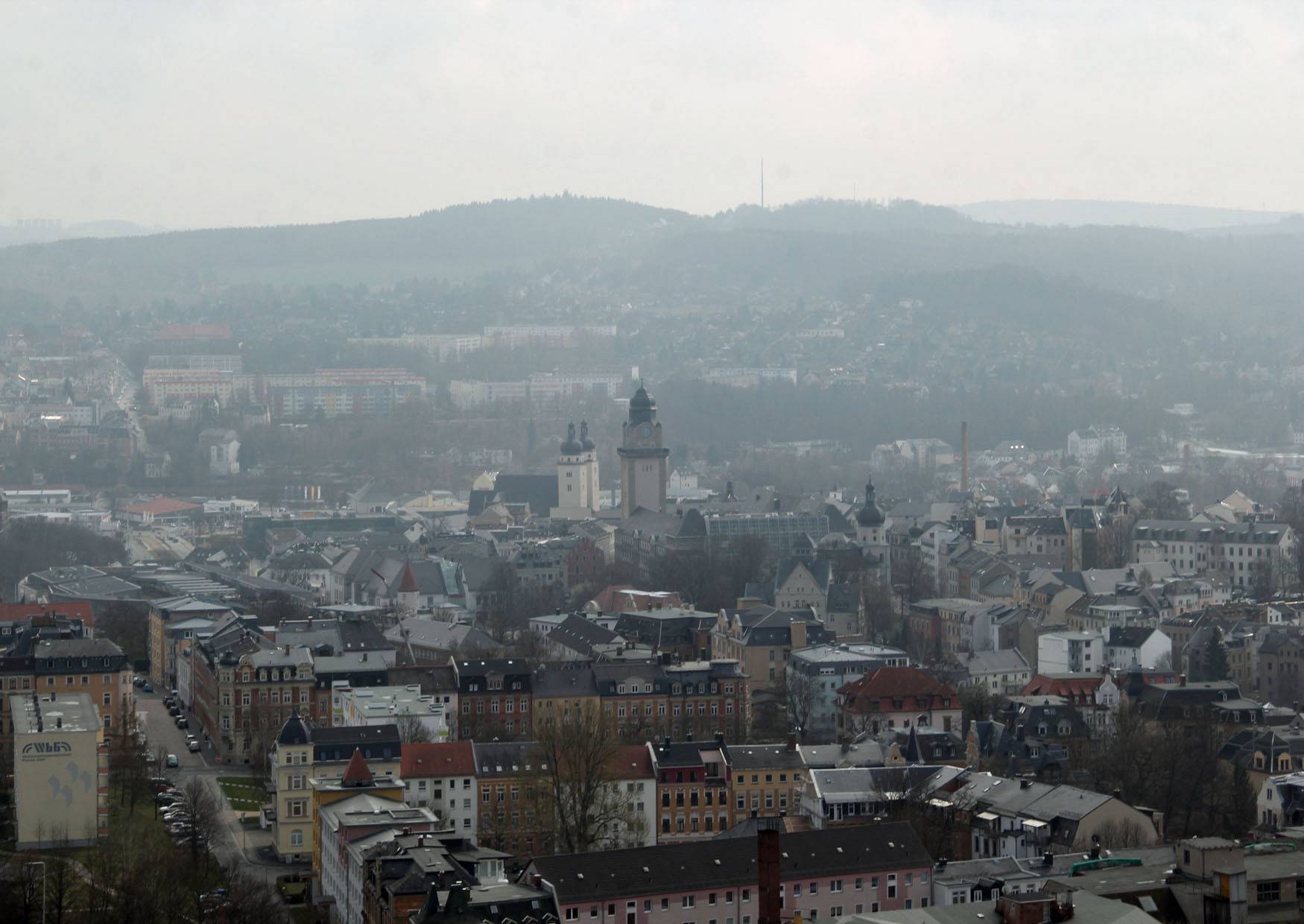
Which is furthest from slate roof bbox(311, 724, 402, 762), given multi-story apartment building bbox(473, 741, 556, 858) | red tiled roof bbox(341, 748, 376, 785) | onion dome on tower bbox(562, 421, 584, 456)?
onion dome on tower bbox(562, 421, 584, 456)

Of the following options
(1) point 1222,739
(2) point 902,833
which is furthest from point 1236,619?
(2) point 902,833

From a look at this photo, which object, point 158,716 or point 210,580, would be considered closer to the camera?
point 158,716

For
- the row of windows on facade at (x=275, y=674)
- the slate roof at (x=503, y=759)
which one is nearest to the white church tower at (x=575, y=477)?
the row of windows on facade at (x=275, y=674)

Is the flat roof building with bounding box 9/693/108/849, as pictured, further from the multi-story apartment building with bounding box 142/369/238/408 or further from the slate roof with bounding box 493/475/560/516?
the multi-story apartment building with bounding box 142/369/238/408

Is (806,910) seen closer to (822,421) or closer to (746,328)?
(822,421)

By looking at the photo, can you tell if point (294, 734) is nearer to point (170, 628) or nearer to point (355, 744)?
point (355, 744)

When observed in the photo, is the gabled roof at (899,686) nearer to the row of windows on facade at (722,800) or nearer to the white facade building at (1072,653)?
the row of windows on facade at (722,800)

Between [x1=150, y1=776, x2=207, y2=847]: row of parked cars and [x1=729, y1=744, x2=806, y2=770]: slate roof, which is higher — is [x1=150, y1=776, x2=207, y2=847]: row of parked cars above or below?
below
